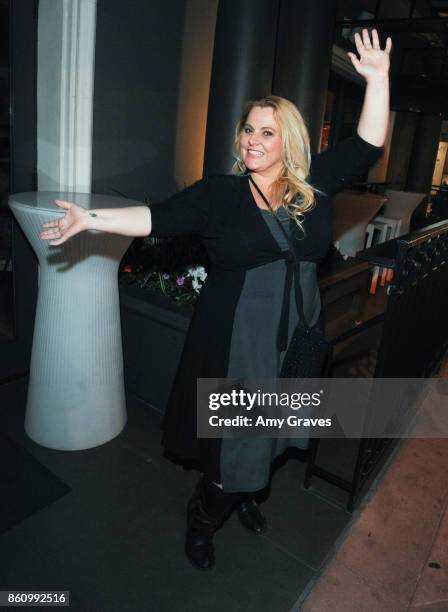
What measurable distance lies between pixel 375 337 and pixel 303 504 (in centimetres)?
233

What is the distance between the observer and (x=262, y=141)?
1.53m

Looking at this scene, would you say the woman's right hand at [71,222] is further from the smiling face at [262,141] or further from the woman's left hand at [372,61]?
the woman's left hand at [372,61]

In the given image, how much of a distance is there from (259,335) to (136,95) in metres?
2.09

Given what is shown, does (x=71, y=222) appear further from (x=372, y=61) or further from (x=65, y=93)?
(x=65, y=93)

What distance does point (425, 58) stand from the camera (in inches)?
357

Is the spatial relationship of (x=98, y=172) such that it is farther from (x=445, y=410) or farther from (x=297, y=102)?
(x=445, y=410)

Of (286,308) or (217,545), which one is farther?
(217,545)

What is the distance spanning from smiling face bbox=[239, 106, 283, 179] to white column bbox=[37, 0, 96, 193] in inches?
53.3

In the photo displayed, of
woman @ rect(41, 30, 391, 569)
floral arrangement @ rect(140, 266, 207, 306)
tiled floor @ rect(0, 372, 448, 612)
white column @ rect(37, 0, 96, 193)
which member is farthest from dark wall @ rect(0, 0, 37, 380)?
woman @ rect(41, 30, 391, 569)

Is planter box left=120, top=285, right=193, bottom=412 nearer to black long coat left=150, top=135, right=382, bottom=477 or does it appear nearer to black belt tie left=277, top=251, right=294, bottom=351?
black long coat left=150, top=135, right=382, bottom=477

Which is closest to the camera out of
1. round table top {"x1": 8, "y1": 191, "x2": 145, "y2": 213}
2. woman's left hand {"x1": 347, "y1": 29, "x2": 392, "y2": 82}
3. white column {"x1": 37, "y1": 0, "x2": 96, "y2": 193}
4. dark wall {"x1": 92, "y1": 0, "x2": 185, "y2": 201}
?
woman's left hand {"x1": 347, "y1": 29, "x2": 392, "y2": 82}

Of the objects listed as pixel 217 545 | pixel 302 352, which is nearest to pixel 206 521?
pixel 217 545

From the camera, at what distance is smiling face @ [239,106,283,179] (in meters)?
1.53

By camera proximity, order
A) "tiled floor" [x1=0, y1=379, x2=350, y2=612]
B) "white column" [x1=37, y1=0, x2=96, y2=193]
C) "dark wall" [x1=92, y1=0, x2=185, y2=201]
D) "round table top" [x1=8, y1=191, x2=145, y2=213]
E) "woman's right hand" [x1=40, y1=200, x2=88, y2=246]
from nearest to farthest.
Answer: "woman's right hand" [x1=40, y1=200, x2=88, y2=246] → "tiled floor" [x1=0, y1=379, x2=350, y2=612] → "round table top" [x1=8, y1=191, x2=145, y2=213] → "white column" [x1=37, y1=0, x2=96, y2=193] → "dark wall" [x1=92, y1=0, x2=185, y2=201]
